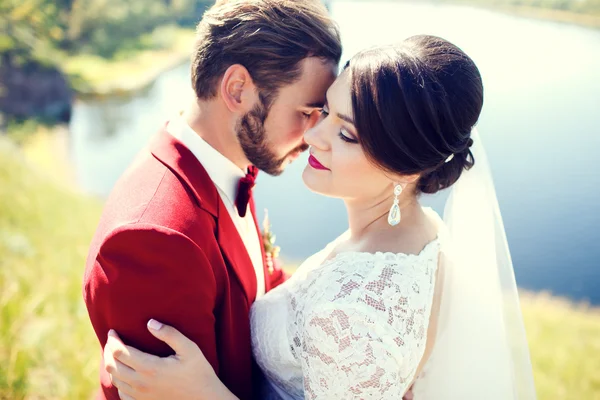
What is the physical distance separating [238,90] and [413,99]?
0.76m

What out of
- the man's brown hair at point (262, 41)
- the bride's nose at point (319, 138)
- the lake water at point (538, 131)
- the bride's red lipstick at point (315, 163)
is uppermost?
the man's brown hair at point (262, 41)

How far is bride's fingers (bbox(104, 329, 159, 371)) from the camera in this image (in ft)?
4.98

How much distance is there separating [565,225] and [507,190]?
2.64 ft

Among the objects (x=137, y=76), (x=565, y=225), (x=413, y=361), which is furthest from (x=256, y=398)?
(x=137, y=76)

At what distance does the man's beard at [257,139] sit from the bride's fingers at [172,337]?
2.69 feet

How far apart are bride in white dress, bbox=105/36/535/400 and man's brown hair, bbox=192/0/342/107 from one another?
0.31m

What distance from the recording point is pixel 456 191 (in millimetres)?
2195

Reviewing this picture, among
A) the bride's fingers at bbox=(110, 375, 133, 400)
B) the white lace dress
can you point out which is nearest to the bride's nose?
the white lace dress

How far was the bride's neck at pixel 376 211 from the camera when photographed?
1827 millimetres

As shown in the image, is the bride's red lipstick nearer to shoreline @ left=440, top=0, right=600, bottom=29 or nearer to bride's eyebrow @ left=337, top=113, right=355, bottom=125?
bride's eyebrow @ left=337, top=113, right=355, bottom=125

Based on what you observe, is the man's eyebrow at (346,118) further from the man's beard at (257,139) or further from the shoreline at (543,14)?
the shoreline at (543,14)

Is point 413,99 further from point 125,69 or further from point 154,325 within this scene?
point 125,69

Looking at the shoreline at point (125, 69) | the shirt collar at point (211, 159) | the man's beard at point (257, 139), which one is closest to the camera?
the shirt collar at point (211, 159)

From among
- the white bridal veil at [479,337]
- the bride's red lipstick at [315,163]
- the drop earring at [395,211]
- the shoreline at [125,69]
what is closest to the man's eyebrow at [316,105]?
the bride's red lipstick at [315,163]
